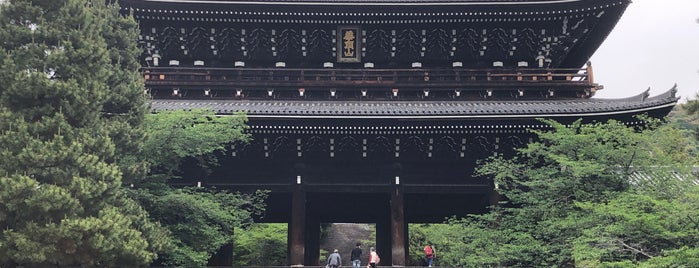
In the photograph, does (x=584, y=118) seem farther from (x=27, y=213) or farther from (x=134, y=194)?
(x=27, y=213)

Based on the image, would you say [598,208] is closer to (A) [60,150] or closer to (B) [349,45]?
(B) [349,45]

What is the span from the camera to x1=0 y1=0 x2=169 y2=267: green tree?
1023 cm

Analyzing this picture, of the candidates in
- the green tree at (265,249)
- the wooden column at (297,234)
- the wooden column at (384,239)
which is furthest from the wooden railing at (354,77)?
the green tree at (265,249)

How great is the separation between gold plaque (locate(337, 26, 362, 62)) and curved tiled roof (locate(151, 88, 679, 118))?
181 cm

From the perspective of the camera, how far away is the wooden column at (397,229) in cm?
1644

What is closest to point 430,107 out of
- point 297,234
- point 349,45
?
point 349,45

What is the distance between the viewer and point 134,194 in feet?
42.8

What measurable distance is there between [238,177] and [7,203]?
25.2 feet

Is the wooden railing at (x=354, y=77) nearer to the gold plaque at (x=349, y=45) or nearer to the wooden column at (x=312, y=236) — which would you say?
the gold plaque at (x=349, y=45)

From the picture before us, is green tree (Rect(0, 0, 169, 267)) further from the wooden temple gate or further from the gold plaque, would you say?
the gold plaque

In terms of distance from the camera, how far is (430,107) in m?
16.8

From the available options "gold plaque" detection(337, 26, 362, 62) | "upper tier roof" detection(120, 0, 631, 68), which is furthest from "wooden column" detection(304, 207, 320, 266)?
"upper tier roof" detection(120, 0, 631, 68)

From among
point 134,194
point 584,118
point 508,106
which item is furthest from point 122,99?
point 584,118

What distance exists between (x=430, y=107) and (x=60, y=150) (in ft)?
33.3
